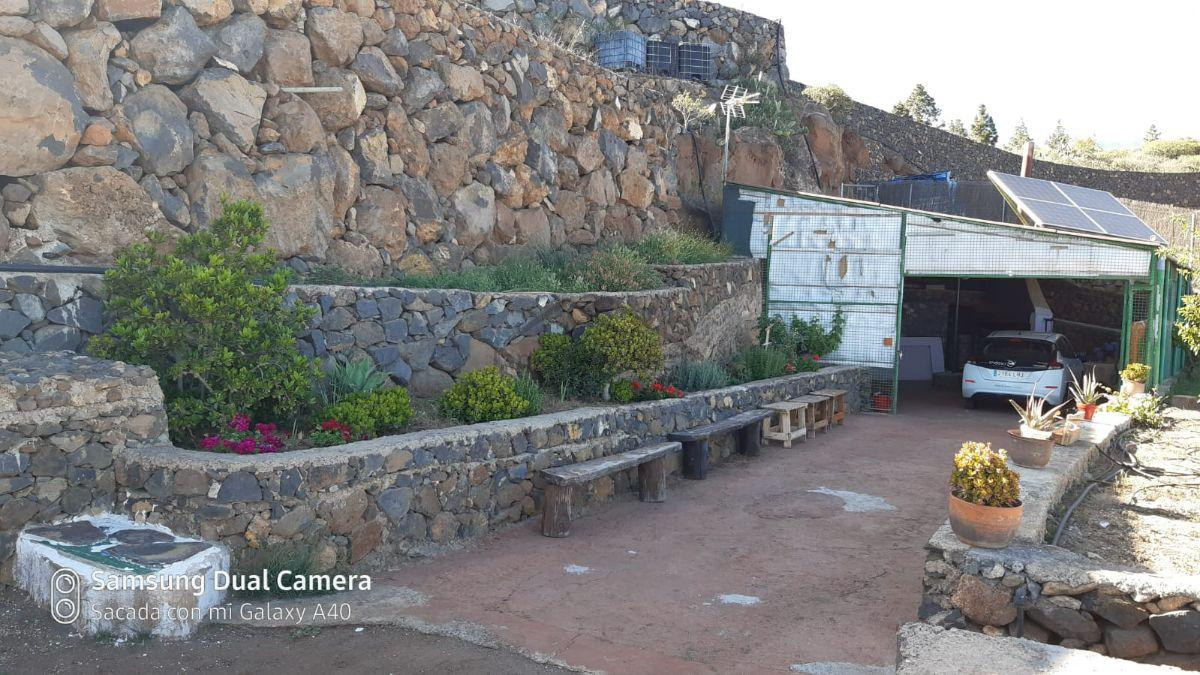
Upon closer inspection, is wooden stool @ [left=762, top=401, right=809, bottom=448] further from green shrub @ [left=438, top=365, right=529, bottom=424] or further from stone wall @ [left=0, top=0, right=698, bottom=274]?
green shrub @ [left=438, top=365, right=529, bottom=424]

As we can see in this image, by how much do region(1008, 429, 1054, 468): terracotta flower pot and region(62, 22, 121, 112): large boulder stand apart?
9092 millimetres

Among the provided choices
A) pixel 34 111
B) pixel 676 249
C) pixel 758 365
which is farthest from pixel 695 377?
pixel 34 111

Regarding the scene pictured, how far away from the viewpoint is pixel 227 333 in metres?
7.31

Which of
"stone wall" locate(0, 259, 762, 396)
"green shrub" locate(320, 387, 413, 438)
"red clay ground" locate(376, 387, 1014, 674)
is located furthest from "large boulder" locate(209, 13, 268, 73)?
"red clay ground" locate(376, 387, 1014, 674)

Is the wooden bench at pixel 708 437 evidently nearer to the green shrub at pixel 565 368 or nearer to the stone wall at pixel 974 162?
the green shrub at pixel 565 368

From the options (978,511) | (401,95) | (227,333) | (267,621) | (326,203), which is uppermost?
(401,95)

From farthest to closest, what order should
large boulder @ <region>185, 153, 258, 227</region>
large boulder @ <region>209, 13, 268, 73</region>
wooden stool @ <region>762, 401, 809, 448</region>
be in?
wooden stool @ <region>762, 401, 809, 448</region> < large boulder @ <region>209, 13, 268, 73</region> < large boulder @ <region>185, 153, 258, 227</region>

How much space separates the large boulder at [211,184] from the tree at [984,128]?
131 ft

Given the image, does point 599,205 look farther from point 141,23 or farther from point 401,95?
point 141,23

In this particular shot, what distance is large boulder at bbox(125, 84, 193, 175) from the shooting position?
8.47 metres

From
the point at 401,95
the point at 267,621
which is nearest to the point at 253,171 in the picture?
the point at 401,95

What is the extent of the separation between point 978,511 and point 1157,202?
88.3ft

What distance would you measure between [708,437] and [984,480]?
510 cm

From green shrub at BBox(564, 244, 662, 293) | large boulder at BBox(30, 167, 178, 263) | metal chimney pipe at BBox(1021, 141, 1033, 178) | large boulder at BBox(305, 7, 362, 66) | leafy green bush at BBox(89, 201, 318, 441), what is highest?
metal chimney pipe at BBox(1021, 141, 1033, 178)
